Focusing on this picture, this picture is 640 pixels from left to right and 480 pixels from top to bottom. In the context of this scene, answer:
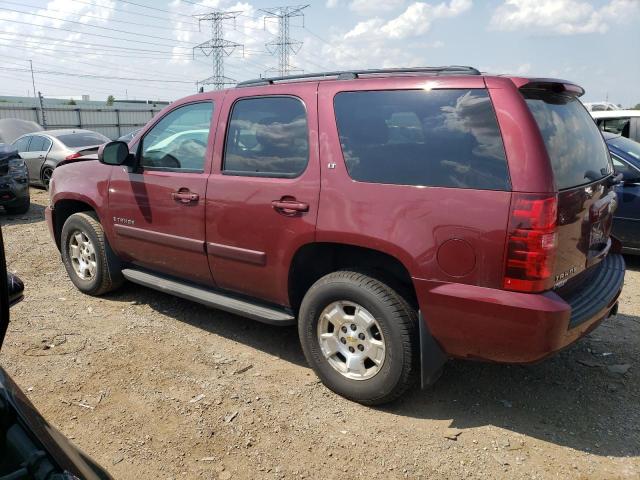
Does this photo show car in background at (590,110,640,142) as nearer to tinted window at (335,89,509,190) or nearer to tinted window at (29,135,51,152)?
tinted window at (335,89,509,190)

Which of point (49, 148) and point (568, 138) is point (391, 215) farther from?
point (49, 148)

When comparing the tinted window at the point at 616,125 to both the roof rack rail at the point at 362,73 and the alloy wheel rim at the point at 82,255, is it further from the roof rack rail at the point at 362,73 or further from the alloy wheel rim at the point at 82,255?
the alloy wheel rim at the point at 82,255

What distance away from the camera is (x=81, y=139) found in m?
12.6

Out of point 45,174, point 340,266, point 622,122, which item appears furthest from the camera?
point 45,174

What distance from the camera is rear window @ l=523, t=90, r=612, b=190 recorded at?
2777 mm

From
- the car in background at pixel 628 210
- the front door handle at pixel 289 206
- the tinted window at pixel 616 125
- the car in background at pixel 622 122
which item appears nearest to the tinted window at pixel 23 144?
the front door handle at pixel 289 206

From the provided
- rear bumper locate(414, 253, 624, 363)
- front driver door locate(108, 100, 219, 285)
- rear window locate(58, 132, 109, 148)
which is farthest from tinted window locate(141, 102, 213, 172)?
rear window locate(58, 132, 109, 148)

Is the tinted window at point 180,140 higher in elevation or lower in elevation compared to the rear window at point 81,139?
higher

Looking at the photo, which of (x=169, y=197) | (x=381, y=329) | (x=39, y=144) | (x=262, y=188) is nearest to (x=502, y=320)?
(x=381, y=329)

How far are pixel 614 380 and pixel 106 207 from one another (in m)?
4.20

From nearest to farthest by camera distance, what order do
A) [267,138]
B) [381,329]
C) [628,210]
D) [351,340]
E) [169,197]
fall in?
1. [381,329]
2. [351,340]
3. [267,138]
4. [169,197]
5. [628,210]

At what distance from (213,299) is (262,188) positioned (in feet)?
3.22

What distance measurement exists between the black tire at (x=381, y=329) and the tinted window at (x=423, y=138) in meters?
0.64

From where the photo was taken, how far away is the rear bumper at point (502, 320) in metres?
2.62
